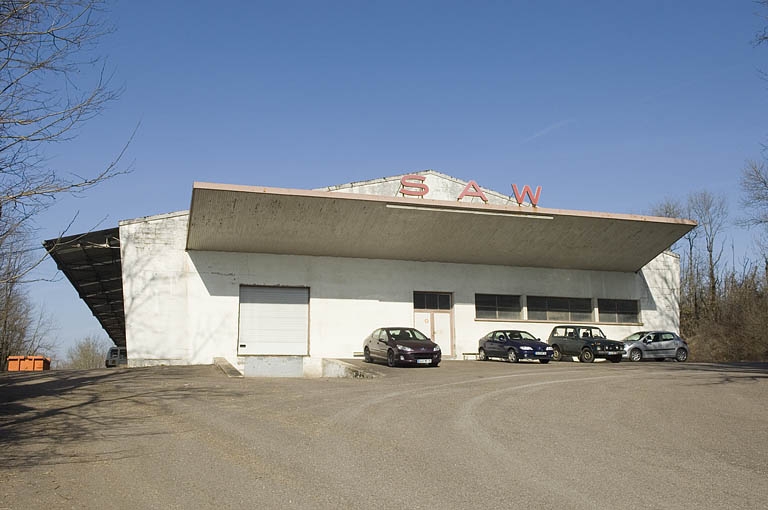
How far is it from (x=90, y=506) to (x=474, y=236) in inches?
920

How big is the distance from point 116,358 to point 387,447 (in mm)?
31257

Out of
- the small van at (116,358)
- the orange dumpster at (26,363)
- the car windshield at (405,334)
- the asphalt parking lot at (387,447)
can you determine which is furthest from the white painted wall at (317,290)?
the small van at (116,358)

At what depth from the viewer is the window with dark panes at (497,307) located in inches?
1193

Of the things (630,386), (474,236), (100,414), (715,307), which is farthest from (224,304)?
(715,307)

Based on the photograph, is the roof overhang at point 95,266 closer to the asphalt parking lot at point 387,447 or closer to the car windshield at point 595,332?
the asphalt parking lot at point 387,447

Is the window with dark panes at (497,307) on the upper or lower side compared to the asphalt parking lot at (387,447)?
upper

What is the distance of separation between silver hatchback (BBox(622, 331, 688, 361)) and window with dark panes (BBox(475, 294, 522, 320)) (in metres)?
5.34

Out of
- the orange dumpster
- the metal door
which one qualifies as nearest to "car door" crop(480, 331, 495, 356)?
the metal door

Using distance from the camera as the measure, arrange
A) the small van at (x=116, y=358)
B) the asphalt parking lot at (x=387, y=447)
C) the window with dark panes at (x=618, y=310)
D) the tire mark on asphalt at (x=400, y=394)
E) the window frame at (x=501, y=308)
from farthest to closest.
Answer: the small van at (x=116, y=358) → the window with dark panes at (x=618, y=310) → the window frame at (x=501, y=308) → the tire mark on asphalt at (x=400, y=394) → the asphalt parking lot at (x=387, y=447)

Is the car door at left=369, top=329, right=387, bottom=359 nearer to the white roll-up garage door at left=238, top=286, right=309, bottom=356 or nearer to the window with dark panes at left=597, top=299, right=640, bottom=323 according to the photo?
the white roll-up garage door at left=238, top=286, right=309, bottom=356

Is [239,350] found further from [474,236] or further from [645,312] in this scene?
[645,312]

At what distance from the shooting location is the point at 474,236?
91.8 ft

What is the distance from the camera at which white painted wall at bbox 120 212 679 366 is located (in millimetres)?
24859

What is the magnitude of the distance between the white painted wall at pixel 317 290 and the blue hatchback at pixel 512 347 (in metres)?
1.45
